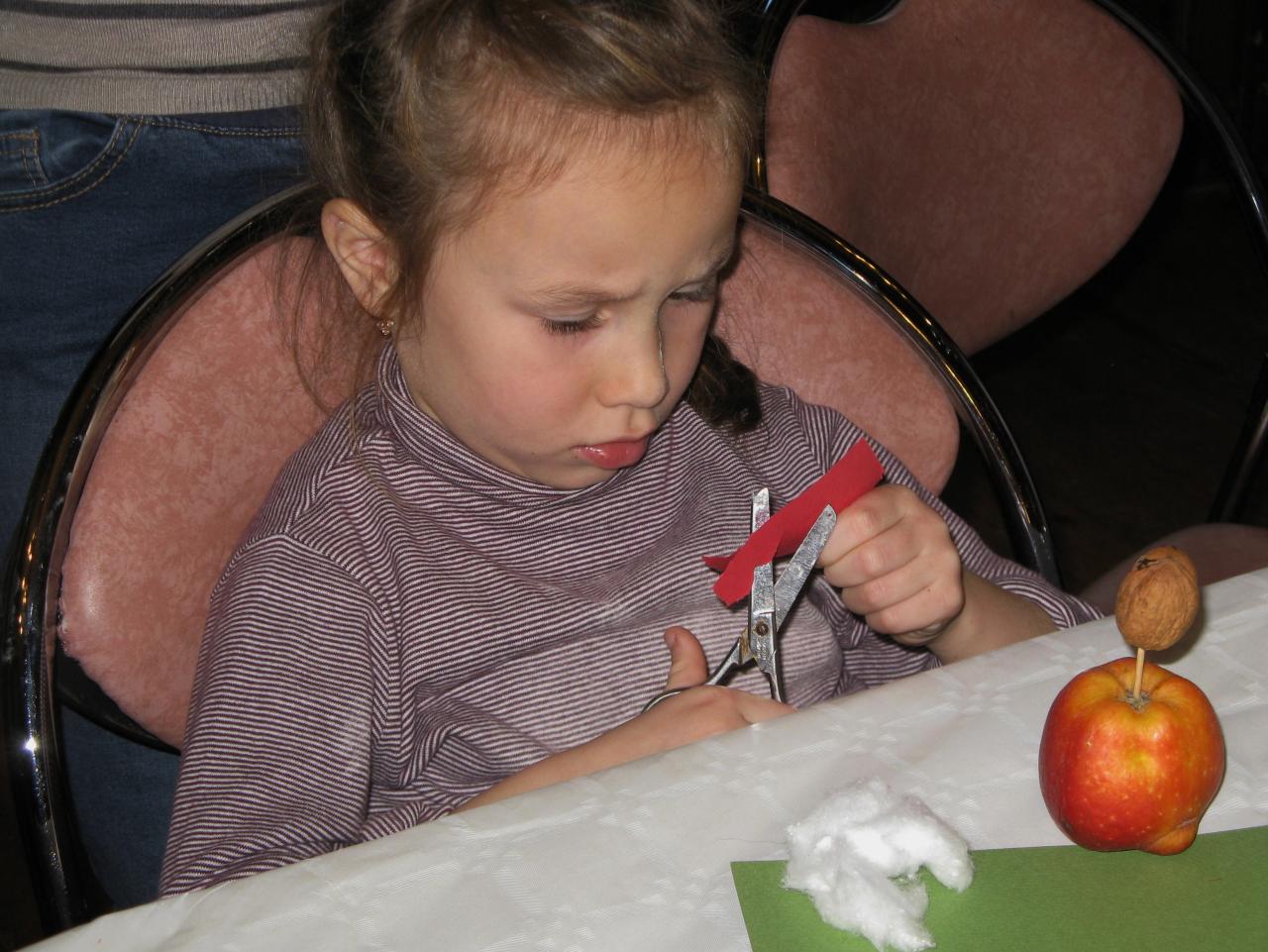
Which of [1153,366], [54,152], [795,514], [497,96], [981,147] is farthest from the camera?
[1153,366]

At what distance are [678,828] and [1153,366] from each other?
2508 mm

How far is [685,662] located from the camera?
32.8 inches

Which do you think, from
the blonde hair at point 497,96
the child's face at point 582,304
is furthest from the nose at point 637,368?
the blonde hair at point 497,96

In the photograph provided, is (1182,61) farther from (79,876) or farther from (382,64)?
(79,876)

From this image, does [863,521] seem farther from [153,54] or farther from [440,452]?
[153,54]

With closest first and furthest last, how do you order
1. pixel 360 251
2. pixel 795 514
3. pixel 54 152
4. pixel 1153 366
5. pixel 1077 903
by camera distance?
pixel 1077 903 → pixel 795 514 → pixel 360 251 → pixel 54 152 → pixel 1153 366

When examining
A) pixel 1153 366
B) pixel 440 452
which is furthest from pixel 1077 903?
pixel 1153 366

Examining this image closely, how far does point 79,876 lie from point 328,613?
223mm

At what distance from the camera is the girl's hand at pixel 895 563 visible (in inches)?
33.0

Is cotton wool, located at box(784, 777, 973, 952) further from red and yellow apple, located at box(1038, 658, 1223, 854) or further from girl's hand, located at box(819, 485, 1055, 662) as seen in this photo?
girl's hand, located at box(819, 485, 1055, 662)

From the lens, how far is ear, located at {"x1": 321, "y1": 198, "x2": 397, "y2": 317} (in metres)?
0.88

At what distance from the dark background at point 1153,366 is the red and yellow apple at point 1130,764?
4.72ft

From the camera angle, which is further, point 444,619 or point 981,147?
point 981,147

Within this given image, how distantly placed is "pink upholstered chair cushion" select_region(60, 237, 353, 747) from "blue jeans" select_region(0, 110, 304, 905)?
0.59 feet
